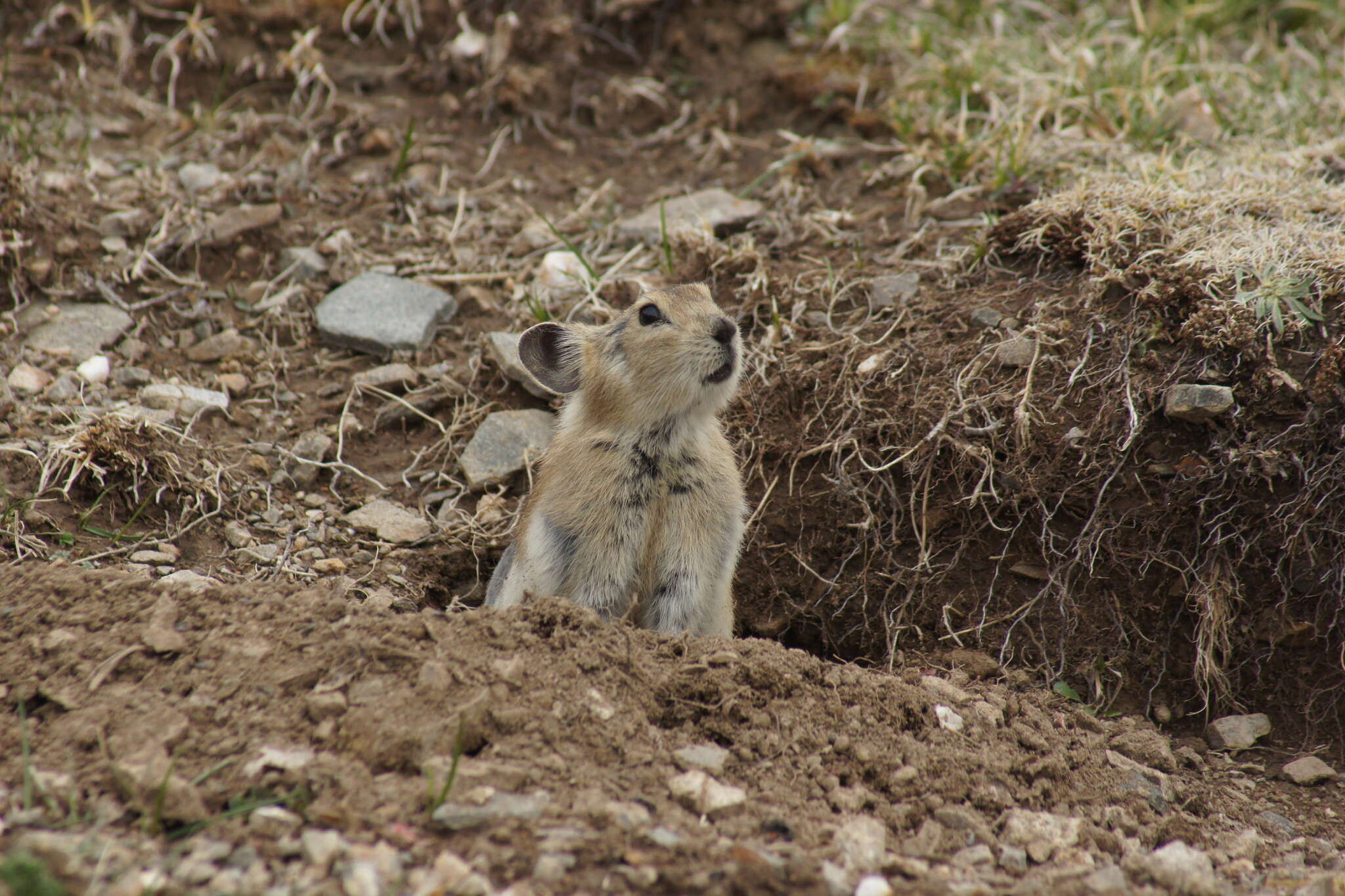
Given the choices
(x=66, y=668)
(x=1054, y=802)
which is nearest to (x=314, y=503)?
(x=66, y=668)

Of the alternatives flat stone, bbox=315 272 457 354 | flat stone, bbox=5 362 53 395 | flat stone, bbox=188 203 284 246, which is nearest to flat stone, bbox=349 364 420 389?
flat stone, bbox=315 272 457 354

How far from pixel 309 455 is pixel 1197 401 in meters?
5.00

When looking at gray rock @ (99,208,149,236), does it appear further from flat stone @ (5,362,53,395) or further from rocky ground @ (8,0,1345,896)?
flat stone @ (5,362,53,395)

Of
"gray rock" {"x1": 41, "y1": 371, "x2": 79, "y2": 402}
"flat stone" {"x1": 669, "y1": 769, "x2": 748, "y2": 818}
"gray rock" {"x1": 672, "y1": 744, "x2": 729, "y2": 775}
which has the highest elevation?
"flat stone" {"x1": 669, "y1": 769, "x2": 748, "y2": 818}

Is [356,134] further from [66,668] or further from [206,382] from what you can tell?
[66,668]

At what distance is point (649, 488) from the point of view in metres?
5.59

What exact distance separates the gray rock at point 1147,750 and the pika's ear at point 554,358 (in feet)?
10.5

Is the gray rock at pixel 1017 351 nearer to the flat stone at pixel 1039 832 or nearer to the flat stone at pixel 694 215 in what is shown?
the flat stone at pixel 694 215

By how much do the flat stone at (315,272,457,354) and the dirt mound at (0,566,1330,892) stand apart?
303 centimetres

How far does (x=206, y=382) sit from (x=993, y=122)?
225 inches

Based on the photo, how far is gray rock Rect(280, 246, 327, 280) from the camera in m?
7.61

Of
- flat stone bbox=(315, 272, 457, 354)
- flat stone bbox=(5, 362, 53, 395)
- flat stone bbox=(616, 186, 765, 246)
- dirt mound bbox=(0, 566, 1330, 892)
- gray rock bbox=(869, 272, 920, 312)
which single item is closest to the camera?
dirt mound bbox=(0, 566, 1330, 892)

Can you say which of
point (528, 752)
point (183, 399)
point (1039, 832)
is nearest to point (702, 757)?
point (528, 752)

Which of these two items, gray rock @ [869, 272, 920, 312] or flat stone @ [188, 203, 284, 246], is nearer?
gray rock @ [869, 272, 920, 312]
